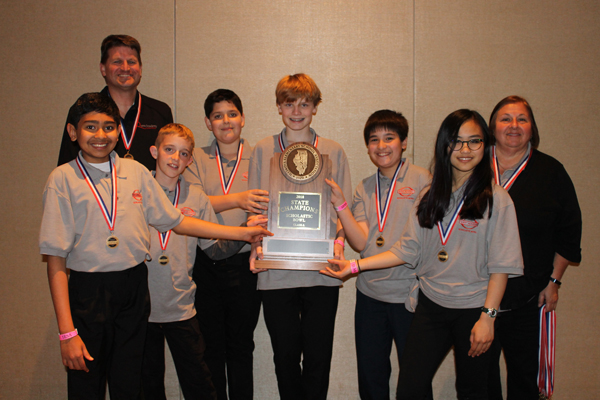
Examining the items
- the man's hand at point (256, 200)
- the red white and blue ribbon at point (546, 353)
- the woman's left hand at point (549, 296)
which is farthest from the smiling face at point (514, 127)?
the man's hand at point (256, 200)

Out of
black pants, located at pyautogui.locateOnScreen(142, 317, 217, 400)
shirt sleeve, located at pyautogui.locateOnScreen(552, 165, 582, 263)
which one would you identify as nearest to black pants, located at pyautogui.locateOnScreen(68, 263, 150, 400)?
black pants, located at pyautogui.locateOnScreen(142, 317, 217, 400)

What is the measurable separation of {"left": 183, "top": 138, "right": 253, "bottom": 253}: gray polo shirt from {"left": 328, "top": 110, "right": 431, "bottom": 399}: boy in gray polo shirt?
0.84 meters

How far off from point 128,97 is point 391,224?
240 centimetres

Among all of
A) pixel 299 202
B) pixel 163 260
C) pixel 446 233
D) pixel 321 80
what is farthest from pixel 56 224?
pixel 321 80

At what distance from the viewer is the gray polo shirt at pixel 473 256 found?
213 cm

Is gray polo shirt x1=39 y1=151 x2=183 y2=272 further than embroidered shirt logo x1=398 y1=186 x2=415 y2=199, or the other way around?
embroidered shirt logo x1=398 y1=186 x2=415 y2=199

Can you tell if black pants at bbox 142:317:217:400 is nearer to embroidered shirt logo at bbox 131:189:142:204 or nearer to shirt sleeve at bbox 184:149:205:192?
embroidered shirt logo at bbox 131:189:142:204

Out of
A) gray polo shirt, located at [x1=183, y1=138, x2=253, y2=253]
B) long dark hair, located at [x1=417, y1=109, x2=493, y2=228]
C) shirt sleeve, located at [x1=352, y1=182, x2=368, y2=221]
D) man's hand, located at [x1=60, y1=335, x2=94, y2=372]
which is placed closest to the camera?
man's hand, located at [x1=60, y1=335, x2=94, y2=372]

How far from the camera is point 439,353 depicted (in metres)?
2.24

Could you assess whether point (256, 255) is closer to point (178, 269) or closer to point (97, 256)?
point (178, 269)

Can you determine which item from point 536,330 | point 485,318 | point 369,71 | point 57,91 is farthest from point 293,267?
point 57,91

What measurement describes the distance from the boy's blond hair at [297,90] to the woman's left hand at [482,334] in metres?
1.77

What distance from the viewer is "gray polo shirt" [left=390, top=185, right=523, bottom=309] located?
2.13m

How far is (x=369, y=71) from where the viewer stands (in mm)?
3723
